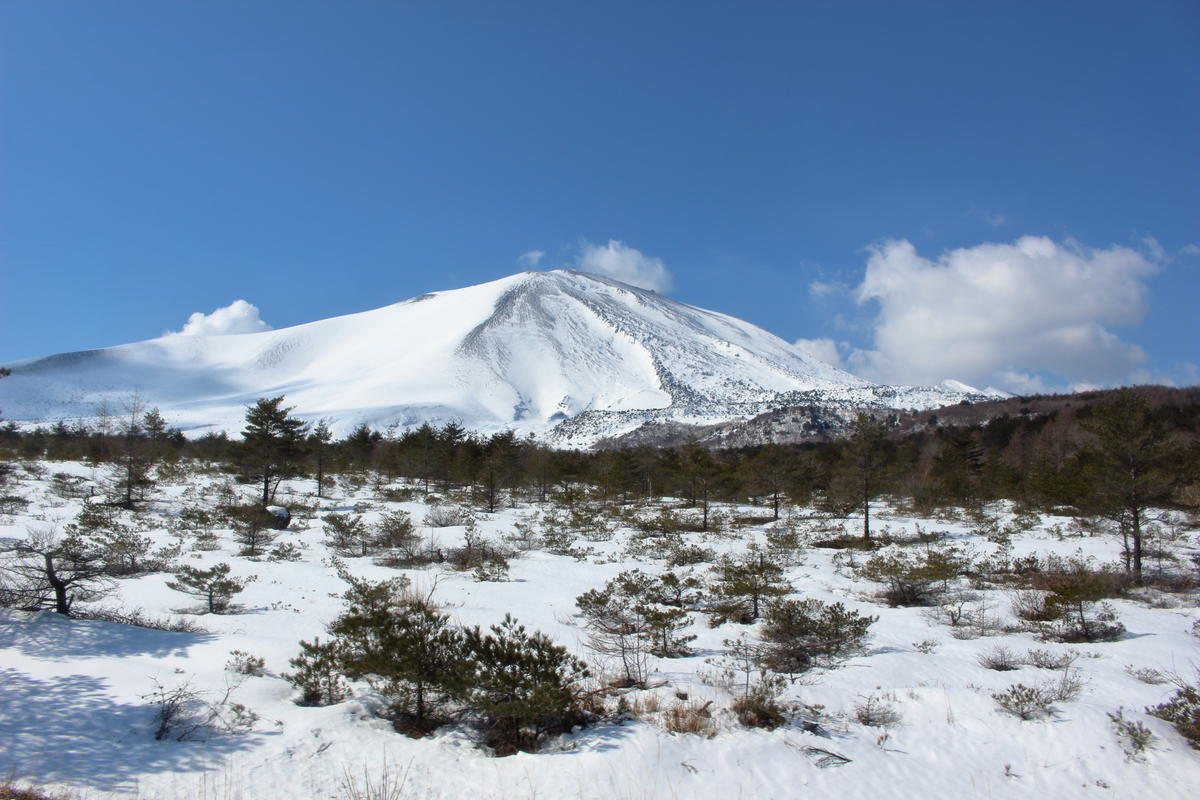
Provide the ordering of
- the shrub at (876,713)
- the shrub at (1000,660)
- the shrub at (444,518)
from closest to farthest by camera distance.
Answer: the shrub at (876,713) → the shrub at (1000,660) → the shrub at (444,518)

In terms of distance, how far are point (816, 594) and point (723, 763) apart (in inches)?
400

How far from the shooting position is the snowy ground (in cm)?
484

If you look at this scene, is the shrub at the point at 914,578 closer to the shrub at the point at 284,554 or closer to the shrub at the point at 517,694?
the shrub at the point at 517,694

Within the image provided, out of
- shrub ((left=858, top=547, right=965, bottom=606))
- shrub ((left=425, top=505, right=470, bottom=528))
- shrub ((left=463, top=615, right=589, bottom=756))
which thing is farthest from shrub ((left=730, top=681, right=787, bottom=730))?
shrub ((left=425, top=505, right=470, bottom=528))

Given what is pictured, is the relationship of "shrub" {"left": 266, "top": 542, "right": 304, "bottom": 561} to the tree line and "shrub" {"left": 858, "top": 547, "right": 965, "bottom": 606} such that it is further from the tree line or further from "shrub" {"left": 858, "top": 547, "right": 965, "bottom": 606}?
"shrub" {"left": 858, "top": 547, "right": 965, "bottom": 606}

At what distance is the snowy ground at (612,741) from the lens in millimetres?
4844

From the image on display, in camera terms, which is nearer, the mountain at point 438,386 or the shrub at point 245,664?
the shrub at point 245,664

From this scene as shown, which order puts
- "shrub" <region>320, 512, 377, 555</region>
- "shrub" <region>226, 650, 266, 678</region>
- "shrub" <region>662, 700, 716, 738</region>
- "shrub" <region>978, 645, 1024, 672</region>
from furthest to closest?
"shrub" <region>320, 512, 377, 555</region>
"shrub" <region>978, 645, 1024, 672</region>
"shrub" <region>226, 650, 266, 678</region>
"shrub" <region>662, 700, 716, 738</region>

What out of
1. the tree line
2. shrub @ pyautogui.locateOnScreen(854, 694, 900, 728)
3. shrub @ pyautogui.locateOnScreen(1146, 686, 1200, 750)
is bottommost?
shrub @ pyautogui.locateOnScreen(854, 694, 900, 728)

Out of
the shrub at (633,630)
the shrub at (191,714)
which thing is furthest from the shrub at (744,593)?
the shrub at (191,714)

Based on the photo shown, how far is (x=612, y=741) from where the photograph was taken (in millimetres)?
5500

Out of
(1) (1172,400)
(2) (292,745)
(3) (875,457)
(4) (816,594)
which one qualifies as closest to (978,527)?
(3) (875,457)

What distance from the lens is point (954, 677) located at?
782cm

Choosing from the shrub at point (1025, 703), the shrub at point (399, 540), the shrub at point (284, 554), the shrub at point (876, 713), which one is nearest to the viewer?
the shrub at point (1025, 703)
